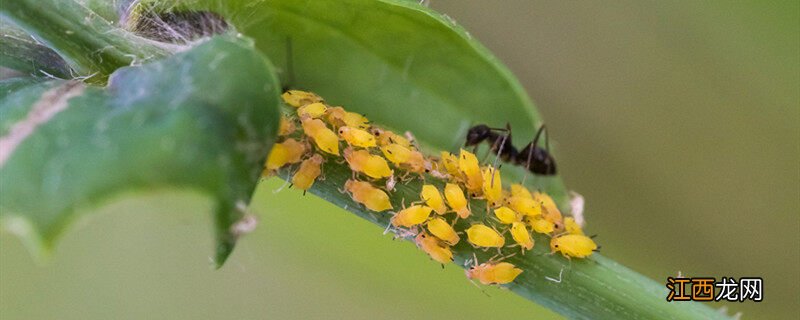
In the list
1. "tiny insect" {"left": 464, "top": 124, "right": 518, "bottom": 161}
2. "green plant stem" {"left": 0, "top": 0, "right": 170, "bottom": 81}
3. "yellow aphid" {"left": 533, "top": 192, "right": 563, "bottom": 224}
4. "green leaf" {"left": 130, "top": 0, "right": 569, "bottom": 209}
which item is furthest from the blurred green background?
"green plant stem" {"left": 0, "top": 0, "right": 170, "bottom": 81}

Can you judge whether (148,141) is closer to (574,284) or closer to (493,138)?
(574,284)

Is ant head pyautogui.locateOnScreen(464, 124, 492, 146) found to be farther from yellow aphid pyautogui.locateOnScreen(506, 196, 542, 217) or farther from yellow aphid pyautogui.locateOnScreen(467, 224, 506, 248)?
yellow aphid pyautogui.locateOnScreen(467, 224, 506, 248)

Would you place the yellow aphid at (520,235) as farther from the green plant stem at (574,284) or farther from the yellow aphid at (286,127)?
A: the yellow aphid at (286,127)

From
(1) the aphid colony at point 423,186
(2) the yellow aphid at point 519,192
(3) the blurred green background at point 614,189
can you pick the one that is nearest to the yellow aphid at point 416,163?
(1) the aphid colony at point 423,186

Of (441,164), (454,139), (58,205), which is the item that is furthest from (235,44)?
(454,139)

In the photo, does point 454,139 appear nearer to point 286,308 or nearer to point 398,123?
point 398,123

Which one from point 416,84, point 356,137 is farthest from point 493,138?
point 356,137
